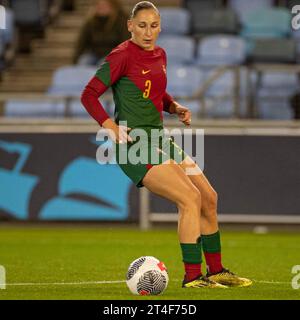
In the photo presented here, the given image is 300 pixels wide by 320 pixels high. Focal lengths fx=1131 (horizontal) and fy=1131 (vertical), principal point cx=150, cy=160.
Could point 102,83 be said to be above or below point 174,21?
below

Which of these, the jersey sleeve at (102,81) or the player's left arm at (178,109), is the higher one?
the jersey sleeve at (102,81)

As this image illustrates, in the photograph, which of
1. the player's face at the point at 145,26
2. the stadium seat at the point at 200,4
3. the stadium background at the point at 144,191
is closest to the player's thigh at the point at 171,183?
the player's face at the point at 145,26

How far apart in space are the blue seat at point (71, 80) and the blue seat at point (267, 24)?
9.71 feet

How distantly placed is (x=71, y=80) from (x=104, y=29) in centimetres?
95

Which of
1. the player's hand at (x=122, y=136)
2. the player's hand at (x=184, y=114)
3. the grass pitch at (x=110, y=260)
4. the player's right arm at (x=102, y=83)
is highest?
the player's right arm at (x=102, y=83)

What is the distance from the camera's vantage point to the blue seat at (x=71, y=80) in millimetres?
17328

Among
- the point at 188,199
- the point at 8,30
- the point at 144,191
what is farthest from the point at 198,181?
the point at 8,30

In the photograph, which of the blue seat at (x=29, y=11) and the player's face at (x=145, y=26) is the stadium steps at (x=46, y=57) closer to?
the blue seat at (x=29, y=11)

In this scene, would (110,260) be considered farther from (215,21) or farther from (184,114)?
(215,21)

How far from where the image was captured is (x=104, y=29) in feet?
56.6

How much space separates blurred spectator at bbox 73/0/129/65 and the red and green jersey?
8317mm

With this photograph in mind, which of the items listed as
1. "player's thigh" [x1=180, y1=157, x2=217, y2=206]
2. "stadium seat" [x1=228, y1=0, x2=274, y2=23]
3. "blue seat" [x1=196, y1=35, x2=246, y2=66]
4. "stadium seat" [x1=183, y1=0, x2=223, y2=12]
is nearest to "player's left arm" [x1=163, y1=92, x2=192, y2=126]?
"player's thigh" [x1=180, y1=157, x2=217, y2=206]
